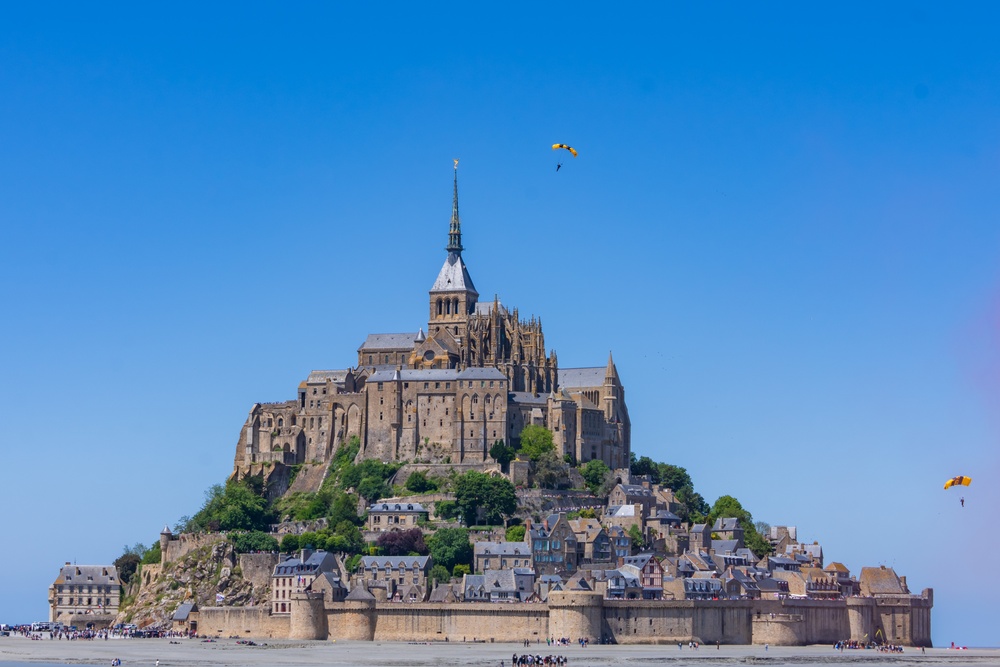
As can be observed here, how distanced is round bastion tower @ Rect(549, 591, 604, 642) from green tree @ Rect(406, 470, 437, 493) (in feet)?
97.8

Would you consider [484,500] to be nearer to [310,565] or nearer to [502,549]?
[502,549]

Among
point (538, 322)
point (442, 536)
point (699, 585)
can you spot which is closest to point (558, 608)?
point (699, 585)

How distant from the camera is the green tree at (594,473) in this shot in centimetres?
13900

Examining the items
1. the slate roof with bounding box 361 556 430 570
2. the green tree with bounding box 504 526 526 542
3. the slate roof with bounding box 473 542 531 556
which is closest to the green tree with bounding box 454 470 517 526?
the green tree with bounding box 504 526 526 542

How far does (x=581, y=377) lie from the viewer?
149 meters

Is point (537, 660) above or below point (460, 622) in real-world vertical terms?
below

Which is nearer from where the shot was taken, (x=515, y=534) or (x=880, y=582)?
(x=880, y=582)

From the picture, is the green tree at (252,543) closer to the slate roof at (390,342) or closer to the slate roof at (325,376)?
the slate roof at (325,376)

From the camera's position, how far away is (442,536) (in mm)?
125625

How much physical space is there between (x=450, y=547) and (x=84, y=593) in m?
30.9

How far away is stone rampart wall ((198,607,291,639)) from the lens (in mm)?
116625

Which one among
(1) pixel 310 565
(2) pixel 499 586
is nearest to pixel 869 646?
(2) pixel 499 586

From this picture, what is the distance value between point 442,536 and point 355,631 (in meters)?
14.4

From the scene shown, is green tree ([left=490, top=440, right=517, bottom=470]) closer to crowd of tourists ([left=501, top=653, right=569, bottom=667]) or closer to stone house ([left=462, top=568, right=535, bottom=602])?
stone house ([left=462, top=568, right=535, bottom=602])
